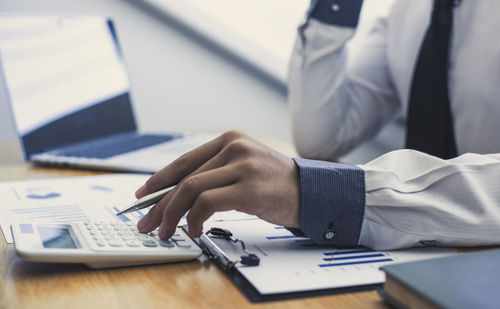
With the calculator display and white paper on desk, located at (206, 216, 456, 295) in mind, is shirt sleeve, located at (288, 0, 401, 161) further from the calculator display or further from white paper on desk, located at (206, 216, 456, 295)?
the calculator display

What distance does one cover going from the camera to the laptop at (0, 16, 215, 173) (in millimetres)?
1134

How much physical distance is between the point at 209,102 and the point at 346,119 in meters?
0.75

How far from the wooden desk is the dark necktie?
0.62 m

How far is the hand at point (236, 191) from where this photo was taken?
0.56 m

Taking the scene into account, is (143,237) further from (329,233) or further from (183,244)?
(329,233)

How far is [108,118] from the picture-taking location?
1373 millimetres

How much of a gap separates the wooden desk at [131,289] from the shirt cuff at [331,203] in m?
Result: 0.11

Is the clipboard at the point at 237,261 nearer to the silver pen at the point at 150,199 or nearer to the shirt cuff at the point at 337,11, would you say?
the silver pen at the point at 150,199

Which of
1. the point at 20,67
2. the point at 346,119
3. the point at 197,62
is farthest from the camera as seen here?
the point at 197,62

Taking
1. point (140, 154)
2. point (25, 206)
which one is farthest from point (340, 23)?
point (25, 206)

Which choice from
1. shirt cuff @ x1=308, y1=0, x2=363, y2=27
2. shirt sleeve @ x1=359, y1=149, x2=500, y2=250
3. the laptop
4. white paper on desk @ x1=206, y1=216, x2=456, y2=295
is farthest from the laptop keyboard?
shirt sleeve @ x1=359, y1=149, x2=500, y2=250

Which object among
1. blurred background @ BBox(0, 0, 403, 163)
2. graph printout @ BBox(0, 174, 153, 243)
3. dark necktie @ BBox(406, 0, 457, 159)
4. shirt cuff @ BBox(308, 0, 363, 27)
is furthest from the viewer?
blurred background @ BBox(0, 0, 403, 163)

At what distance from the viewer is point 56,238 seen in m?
0.56

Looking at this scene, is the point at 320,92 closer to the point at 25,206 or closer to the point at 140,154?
the point at 140,154
